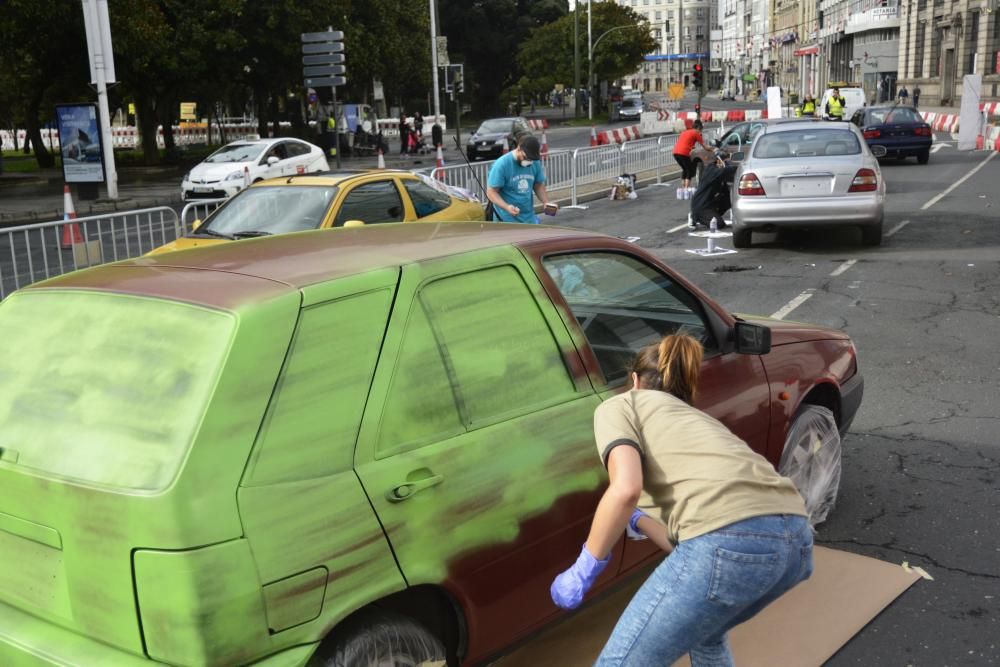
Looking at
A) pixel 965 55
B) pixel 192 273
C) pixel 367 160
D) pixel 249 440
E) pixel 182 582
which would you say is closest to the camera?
pixel 182 582

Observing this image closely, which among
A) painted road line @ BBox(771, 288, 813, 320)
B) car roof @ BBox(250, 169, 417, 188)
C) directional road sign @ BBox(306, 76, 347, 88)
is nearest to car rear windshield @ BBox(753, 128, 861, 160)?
painted road line @ BBox(771, 288, 813, 320)

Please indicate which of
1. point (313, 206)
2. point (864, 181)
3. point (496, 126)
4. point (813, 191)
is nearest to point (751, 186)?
point (813, 191)

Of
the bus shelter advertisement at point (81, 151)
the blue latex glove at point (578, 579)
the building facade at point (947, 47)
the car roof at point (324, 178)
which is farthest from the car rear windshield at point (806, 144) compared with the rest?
the building facade at point (947, 47)

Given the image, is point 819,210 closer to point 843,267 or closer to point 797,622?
point 843,267

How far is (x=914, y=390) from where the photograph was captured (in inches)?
285

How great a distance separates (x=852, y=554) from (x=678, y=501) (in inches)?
95.6

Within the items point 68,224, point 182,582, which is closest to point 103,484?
point 182,582

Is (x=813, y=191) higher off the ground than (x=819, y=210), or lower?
higher

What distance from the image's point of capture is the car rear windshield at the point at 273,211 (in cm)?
1004

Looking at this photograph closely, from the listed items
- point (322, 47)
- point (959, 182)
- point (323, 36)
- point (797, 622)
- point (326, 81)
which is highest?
point (323, 36)

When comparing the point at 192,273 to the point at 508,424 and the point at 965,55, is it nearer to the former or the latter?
the point at 508,424

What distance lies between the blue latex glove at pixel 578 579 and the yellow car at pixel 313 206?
7183 mm

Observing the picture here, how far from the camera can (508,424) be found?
325cm

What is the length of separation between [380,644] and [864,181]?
11.5 m
